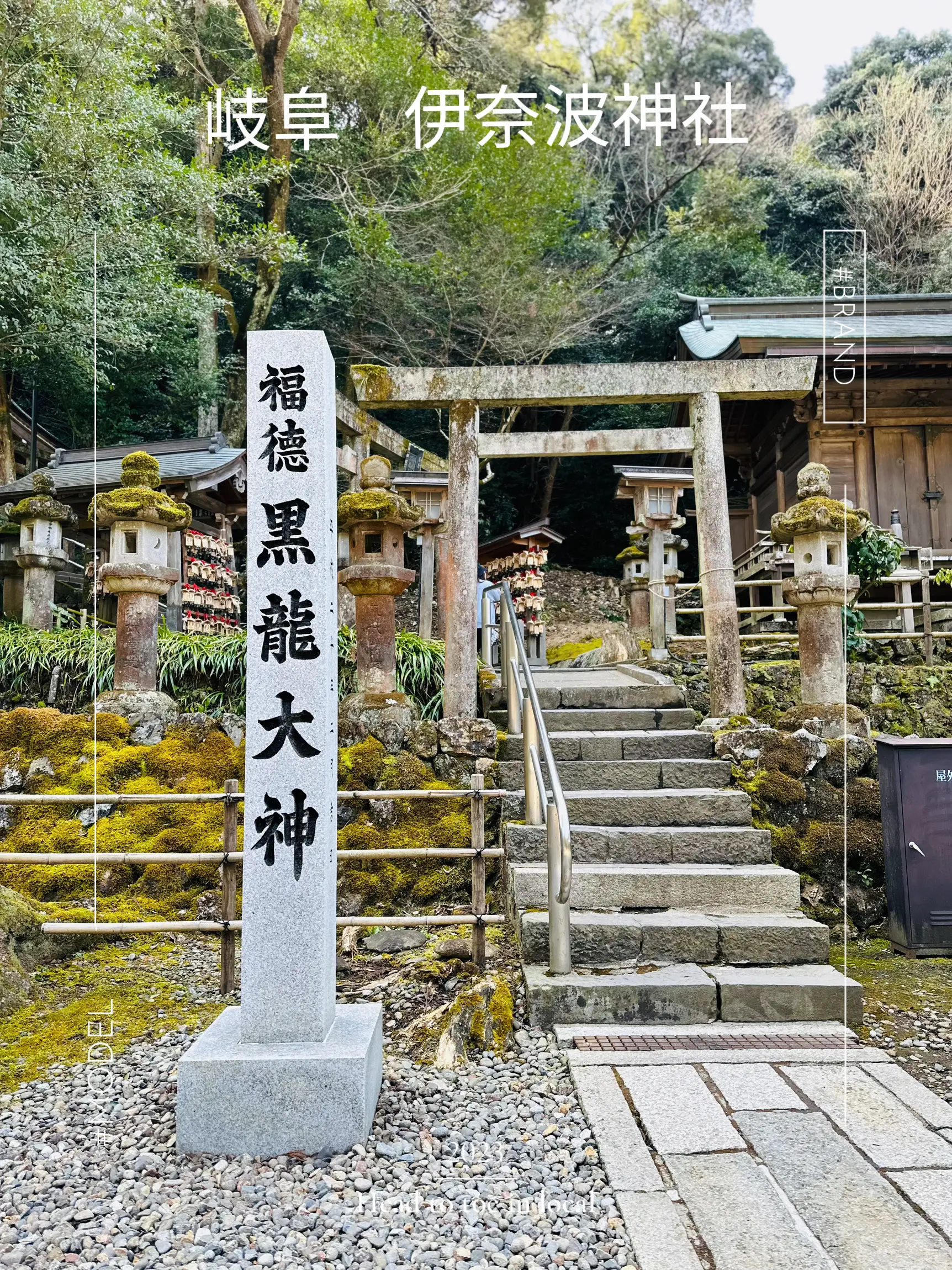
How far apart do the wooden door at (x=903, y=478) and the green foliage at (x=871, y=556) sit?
5.22 metres

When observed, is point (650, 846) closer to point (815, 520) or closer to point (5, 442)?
point (815, 520)

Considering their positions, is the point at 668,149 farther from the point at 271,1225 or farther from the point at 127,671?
the point at 271,1225

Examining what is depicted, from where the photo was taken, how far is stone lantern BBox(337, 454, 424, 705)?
6.34m

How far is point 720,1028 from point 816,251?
24714mm

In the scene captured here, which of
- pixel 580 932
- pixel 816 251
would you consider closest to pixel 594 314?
pixel 816 251

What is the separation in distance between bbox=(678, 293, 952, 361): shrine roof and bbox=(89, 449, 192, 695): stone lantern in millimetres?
9947

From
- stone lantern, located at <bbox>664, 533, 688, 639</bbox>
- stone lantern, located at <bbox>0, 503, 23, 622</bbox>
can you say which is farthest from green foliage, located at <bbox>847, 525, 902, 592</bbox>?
stone lantern, located at <bbox>0, 503, 23, 622</bbox>

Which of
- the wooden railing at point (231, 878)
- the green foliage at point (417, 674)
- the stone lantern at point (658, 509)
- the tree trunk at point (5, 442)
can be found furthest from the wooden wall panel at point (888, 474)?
the tree trunk at point (5, 442)

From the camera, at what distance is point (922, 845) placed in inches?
195

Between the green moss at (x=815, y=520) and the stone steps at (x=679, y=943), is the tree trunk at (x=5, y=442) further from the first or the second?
the stone steps at (x=679, y=943)

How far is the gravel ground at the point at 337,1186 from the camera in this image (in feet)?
7.54

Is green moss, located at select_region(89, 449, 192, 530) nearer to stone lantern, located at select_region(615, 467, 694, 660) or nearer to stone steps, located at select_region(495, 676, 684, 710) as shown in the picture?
stone steps, located at select_region(495, 676, 684, 710)

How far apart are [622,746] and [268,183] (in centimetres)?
1483

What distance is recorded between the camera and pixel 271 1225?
94.7 inches
